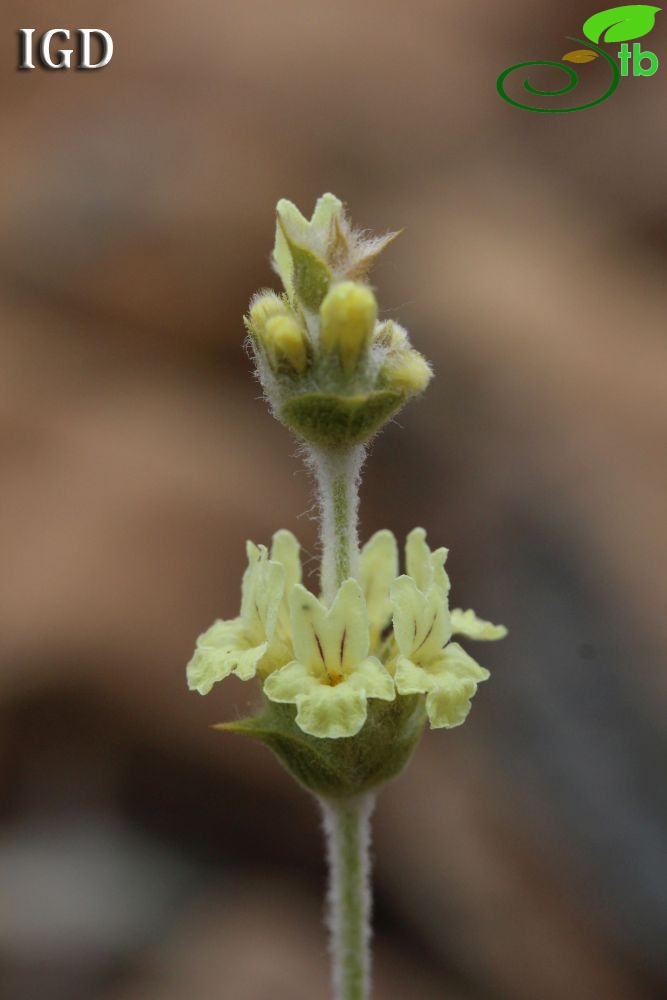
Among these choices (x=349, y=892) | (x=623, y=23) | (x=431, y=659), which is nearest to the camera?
(x=431, y=659)

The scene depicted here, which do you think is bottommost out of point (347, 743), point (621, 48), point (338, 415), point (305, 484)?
point (347, 743)

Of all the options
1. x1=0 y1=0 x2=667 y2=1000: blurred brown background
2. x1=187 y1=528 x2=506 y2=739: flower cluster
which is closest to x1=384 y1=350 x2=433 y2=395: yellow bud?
x1=187 y1=528 x2=506 y2=739: flower cluster

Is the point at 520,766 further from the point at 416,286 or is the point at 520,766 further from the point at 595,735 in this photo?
the point at 416,286

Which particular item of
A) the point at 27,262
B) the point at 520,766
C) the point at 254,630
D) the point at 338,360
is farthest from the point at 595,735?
the point at 27,262

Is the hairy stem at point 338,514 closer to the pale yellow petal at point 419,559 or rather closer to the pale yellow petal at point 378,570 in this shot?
the pale yellow petal at point 419,559

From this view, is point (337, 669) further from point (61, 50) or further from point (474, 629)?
point (61, 50)

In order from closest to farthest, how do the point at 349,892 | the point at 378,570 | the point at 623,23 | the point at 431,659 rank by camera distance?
1. the point at 431,659
2. the point at 349,892
3. the point at 378,570
4. the point at 623,23

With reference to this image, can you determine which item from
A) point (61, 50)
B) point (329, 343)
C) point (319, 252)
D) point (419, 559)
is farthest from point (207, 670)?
point (61, 50)
